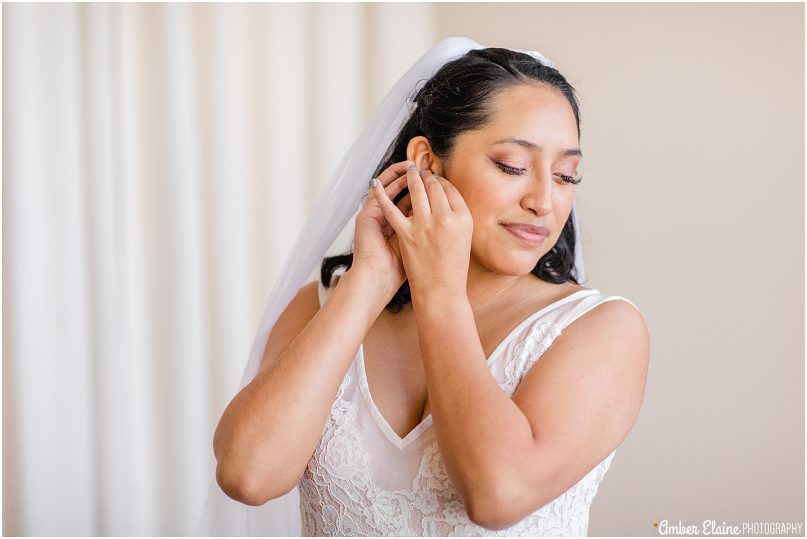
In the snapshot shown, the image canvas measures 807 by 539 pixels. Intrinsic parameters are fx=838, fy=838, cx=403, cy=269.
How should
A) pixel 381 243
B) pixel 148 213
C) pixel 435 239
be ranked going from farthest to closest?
pixel 148 213, pixel 381 243, pixel 435 239

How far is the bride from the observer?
4.03 feet

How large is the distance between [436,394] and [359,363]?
34 cm

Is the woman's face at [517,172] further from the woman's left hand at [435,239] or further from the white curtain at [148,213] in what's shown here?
the white curtain at [148,213]

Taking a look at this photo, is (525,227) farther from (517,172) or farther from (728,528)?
(728,528)

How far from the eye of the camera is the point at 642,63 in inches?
100.0

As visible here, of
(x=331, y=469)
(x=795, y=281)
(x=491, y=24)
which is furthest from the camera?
(x=491, y=24)

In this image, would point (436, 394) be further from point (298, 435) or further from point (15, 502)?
point (15, 502)

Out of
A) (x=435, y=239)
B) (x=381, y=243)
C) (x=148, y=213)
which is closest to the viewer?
(x=435, y=239)

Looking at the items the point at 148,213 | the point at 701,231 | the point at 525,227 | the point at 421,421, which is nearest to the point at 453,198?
the point at 525,227

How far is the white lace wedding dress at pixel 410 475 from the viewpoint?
55.2 inches

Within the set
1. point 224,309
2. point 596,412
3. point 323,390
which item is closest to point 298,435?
point 323,390

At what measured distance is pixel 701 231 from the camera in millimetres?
2504

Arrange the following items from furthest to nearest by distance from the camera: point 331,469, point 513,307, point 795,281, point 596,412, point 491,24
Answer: point 491,24 → point 795,281 → point 513,307 → point 331,469 → point 596,412

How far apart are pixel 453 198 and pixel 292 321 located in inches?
18.5
